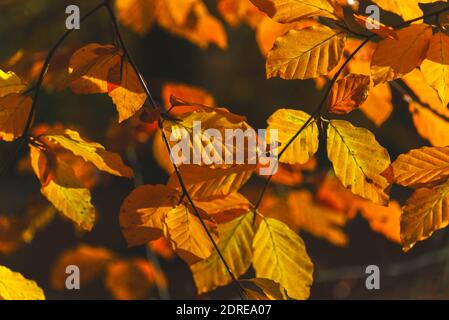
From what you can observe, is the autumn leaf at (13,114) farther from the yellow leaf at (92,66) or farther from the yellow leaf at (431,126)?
the yellow leaf at (431,126)

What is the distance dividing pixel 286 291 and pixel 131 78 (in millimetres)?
342

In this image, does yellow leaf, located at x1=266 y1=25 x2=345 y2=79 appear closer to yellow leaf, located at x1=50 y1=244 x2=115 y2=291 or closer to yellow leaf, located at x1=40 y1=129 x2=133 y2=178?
yellow leaf, located at x1=40 y1=129 x2=133 y2=178

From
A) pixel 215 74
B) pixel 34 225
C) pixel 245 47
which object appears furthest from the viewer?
pixel 215 74

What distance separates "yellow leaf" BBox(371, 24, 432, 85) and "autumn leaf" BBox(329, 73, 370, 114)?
0.14ft

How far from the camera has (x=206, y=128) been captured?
2.74ft

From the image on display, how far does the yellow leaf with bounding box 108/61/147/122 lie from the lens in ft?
2.75

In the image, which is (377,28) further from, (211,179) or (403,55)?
(211,179)

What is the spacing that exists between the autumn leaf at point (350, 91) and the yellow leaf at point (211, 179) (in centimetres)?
14

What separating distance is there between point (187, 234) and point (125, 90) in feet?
0.64

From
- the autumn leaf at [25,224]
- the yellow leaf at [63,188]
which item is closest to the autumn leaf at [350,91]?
the yellow leaf at [63,188]

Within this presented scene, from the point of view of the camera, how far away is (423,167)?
0.81 metres

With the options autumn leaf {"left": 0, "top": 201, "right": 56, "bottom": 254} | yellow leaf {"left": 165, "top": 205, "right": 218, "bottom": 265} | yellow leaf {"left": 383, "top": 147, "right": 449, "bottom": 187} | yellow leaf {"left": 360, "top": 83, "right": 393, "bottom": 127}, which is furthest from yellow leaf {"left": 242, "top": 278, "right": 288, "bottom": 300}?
autumn leaf {"left": 0, "top": 201, "right": 56, "bottom": 254}
